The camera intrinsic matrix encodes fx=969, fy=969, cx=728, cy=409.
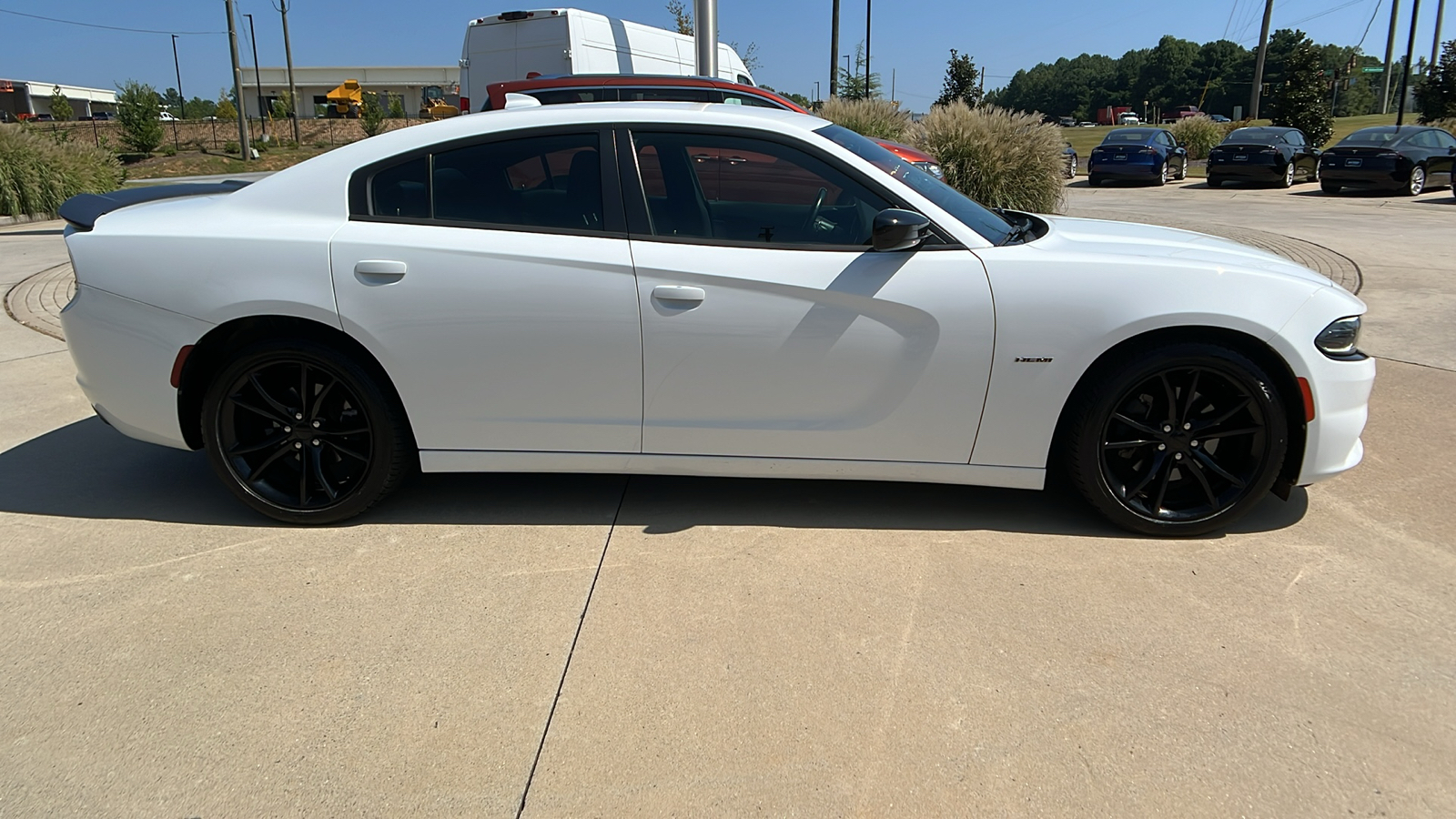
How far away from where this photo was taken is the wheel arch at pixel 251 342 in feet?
12.0

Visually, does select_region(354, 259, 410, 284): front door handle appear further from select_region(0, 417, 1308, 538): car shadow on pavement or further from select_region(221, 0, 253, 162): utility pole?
select_region(221, 0, 253, 162): utility pole

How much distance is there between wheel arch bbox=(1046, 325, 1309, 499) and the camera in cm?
352

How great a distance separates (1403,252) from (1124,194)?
9767 millimetres

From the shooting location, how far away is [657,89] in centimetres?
1088

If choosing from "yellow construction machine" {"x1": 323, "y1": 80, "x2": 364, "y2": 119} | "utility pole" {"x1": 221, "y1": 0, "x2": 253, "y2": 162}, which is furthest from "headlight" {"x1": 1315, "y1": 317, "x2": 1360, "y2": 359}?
"yellow construction machine" {"x1": 323, "y1": 80, "x2": 364, "y2": 119}

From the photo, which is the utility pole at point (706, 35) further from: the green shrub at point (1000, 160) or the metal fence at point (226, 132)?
the metal fence at point (226, 132)

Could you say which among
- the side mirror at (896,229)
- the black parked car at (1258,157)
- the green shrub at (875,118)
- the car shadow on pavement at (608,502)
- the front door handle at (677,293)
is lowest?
the car shadow on pavement at (608,502)

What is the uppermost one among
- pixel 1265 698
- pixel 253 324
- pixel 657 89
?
pixel 657 89

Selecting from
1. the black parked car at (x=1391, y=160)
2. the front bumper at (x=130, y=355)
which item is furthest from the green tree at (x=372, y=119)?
the front bumper at (x=130, y=355)

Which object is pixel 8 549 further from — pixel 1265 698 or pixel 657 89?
pixel 657 89

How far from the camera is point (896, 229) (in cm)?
338

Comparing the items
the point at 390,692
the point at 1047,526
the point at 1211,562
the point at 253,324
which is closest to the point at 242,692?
the point at 390,692

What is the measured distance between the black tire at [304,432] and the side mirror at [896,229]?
193cm

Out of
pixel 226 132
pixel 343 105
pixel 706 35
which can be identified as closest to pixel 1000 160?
pixel 706 35
